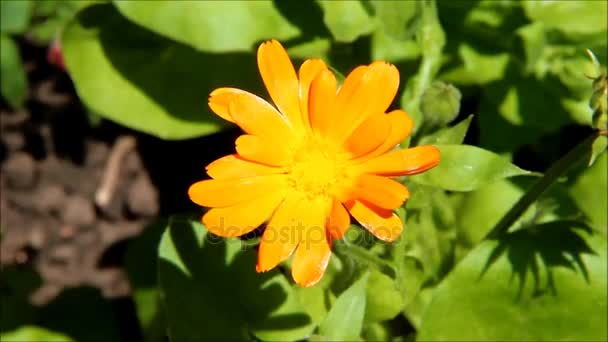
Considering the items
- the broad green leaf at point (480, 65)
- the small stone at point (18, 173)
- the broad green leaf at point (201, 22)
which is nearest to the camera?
the broad green leaf at point (201, 22)

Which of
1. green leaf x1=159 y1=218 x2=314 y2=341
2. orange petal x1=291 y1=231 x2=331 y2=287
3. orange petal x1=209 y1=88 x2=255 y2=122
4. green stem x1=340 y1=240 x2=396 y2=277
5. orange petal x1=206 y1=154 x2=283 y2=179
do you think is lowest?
green leaf x1=159 y1=218 x2=314 y2=341

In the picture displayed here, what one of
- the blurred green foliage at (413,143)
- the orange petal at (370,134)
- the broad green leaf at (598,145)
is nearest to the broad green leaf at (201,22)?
the blurred green foliage at (413,143)

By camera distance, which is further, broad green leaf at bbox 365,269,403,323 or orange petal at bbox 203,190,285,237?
broad green leaf at bbox 365,269,403,323

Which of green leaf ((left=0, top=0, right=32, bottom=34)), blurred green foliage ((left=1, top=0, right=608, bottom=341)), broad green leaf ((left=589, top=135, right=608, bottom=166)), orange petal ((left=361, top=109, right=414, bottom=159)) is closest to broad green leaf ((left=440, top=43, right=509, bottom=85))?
blurred green foliage ((left=1, top=0, right=608, bottom=341))

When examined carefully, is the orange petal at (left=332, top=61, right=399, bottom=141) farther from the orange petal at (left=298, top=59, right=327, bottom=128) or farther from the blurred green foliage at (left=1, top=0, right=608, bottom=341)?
the blurred green foliage at (left=1, top=0, right=608, bottom=341)

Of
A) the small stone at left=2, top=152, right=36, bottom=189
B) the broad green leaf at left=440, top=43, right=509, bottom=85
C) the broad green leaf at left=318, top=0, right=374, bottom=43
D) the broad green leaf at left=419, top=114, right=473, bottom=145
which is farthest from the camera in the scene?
the small stone at left=2, top=152, right=36, bottom=189

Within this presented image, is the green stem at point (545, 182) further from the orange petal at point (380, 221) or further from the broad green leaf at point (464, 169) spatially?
the orange petal at point (380, 221)
